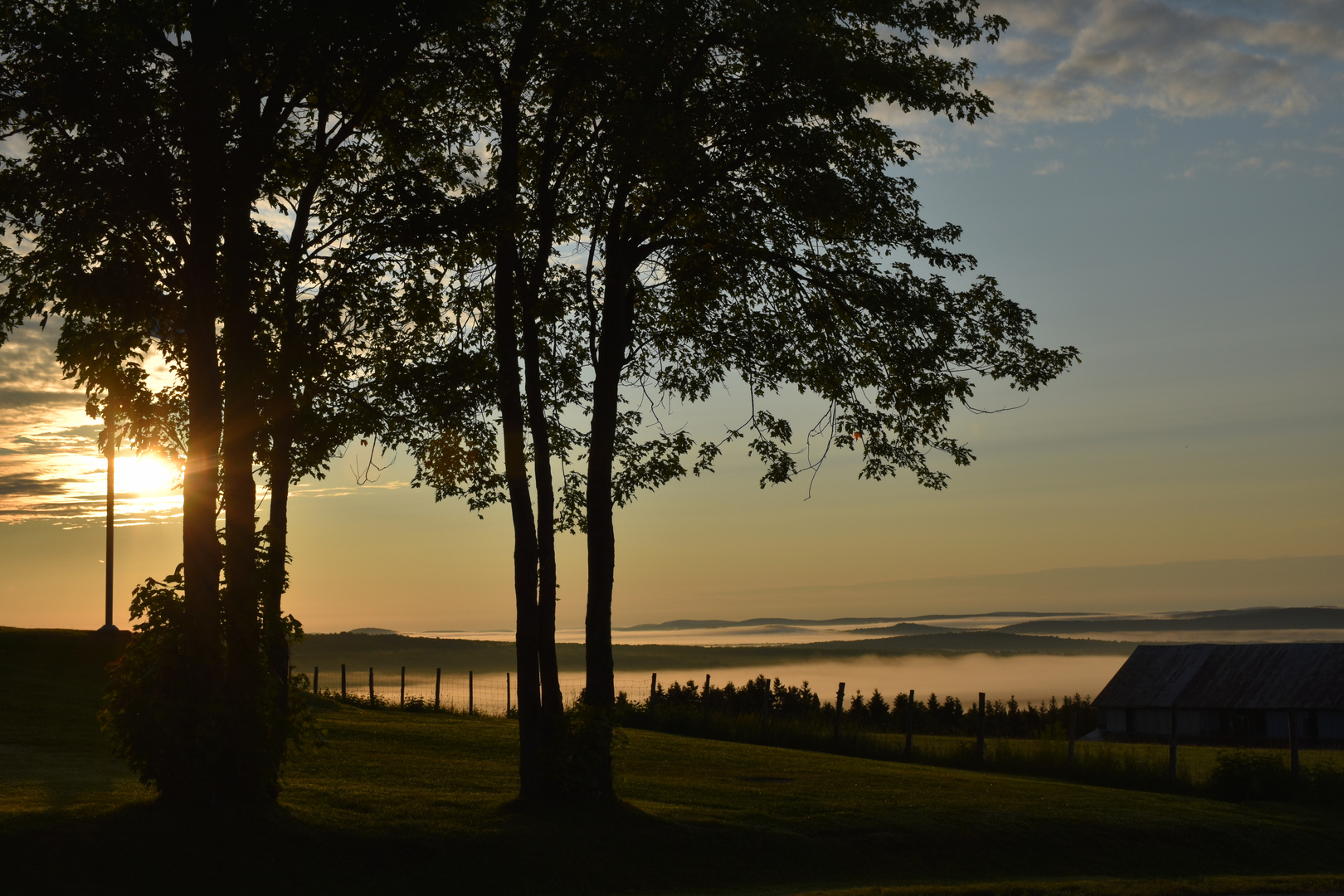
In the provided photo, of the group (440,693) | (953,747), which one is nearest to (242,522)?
(953,747)

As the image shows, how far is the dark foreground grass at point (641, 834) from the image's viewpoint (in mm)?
14203

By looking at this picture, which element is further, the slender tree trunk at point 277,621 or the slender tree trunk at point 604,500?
the slender tree trunk at point 604,500

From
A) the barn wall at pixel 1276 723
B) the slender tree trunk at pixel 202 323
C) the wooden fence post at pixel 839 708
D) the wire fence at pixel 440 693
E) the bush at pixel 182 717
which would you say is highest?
the slender tree trunk at pixel 202 323

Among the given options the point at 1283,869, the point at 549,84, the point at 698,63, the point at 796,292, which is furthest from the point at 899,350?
the point at 1283,869

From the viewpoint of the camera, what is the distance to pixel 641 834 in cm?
1778

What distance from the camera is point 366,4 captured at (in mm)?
17078

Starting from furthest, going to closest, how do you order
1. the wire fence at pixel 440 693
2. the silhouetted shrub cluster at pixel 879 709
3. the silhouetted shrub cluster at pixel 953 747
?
the silhouetted shrub cluster at pixel 879 709
the wire fence at pixel 440 693
the silhouetted shrub cluster at pixel 953 747

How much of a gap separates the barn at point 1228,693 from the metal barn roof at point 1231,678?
1.6 inches

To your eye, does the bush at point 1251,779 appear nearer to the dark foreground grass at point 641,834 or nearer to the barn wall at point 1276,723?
the dark foreground grass at point 641,834

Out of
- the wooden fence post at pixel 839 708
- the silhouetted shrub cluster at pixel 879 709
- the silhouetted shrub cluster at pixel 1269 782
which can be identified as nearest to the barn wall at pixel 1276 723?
the silhouetted shrub cluster at pixel 879 709

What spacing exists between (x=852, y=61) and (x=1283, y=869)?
16.0m

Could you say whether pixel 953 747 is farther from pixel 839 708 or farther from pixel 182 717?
pixel 182 717

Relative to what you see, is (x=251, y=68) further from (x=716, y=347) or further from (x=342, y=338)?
(x=716, y=347)

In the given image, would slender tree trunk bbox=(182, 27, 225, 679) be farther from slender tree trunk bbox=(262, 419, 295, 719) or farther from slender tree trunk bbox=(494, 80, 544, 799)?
slender tree trunk bbox=(494, 80, 544, 799)
